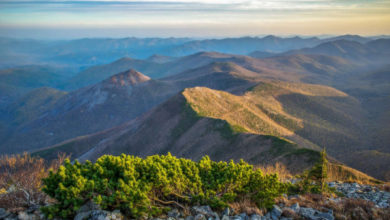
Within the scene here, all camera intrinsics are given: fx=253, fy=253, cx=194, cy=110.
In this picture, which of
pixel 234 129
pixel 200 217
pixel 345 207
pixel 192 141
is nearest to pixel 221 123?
pixel 234 129

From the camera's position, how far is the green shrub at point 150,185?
7.95m

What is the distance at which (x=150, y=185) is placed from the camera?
8883 mm

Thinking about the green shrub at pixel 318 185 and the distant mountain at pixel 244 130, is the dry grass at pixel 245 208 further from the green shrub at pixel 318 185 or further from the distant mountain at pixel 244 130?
the distant mountain at pixel 244 130

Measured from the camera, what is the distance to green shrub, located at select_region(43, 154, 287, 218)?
7.95m

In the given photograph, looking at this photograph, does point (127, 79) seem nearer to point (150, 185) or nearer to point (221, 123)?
point (221, 123)

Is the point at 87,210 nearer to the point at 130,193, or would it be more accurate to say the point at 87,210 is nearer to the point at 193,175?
the point at 130,193

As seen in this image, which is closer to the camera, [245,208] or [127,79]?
[245,208]

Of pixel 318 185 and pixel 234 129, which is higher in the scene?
pixel 318 185

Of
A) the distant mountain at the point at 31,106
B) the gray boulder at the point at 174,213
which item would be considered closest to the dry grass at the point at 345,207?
the gray boulder at the point at 174,213

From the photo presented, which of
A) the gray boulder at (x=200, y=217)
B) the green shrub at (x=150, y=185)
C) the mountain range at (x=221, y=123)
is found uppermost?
the green shrub at (x=150, y=185)

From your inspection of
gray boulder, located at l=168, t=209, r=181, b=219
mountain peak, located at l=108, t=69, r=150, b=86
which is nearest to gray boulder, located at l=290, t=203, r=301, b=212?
gray boulder, located at l=168, t=209, r=181, b=219

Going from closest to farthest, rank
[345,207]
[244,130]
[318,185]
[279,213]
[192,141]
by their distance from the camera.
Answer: [279,213], [345,207], [318,185], [244,130], [192,141]

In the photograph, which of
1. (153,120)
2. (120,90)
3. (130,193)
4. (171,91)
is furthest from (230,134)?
(120,90)

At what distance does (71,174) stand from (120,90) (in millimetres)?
125951
